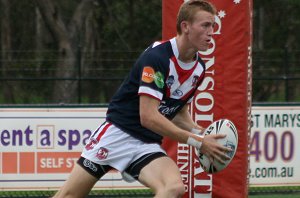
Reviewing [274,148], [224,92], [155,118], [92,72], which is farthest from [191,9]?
[92,72]

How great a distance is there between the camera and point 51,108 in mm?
11406

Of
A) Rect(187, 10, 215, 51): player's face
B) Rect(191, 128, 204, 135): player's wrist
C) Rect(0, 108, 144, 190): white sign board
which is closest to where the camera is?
Rect(187, 10, 215, 51): player's face

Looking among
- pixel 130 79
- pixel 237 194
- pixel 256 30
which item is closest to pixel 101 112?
pixel 237 194

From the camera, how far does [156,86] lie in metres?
6.46

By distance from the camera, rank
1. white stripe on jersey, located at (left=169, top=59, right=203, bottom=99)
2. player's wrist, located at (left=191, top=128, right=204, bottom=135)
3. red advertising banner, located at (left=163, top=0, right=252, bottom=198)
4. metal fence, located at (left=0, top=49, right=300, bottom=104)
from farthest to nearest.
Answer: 1. metal fence, located at (left=0, top=49, right=300, bottom=104)
2. red advertising banner, located at (left=163, top=0, right=252, bottom=198)
3. player's wrist, located at (left=191, top=128, right=204, bottom=135)
4. white stripe on jersey, located at (left=169, top=59, right=203, bottom=99)

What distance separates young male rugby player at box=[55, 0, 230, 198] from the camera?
6445 mm

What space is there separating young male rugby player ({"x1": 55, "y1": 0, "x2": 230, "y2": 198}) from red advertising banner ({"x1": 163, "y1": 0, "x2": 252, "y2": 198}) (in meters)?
1.29

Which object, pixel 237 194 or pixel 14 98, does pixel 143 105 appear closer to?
pixel 237 194

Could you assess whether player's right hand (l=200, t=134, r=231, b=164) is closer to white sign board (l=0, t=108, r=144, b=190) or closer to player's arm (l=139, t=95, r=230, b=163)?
player's arm (l=139, t=95, r=230, b=163)

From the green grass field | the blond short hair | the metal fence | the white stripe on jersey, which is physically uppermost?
the blond short hair

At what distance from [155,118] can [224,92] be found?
1971mm

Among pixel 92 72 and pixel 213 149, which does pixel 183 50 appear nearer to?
pixel 213 149

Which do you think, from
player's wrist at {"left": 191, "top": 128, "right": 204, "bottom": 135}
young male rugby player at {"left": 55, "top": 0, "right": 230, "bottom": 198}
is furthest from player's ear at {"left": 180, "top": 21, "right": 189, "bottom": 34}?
player's wrist at {"left": 191, "top": 128, "right": 204, "bottom": 135}

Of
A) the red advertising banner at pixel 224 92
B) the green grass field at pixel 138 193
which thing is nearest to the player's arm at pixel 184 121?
the red advertising banner at pixel 224 92
